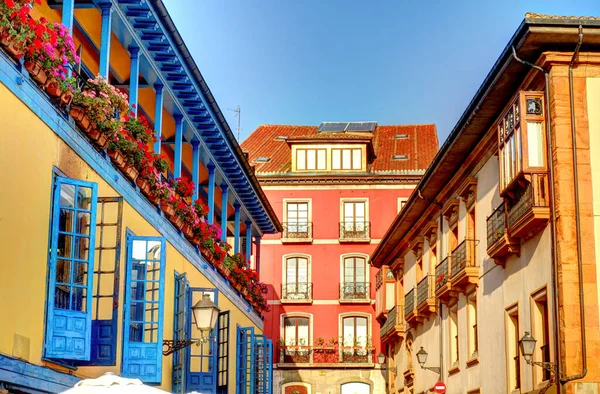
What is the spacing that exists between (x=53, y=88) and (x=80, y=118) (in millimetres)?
1147

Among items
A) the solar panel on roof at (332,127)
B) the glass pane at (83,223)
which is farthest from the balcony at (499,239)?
the solar panel on roof at (332,127)

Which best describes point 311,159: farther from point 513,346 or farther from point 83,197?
point 83,197

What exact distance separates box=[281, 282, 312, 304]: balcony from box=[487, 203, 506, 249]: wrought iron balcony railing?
93.5ft

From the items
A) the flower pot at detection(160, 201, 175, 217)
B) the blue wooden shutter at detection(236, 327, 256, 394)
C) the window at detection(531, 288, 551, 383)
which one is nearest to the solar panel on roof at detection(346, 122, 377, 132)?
the blue wooden shutter at detection(236, 327, 256, 394)

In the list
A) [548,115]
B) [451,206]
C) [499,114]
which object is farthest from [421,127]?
[548,115]

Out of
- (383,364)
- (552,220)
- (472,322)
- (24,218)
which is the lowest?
(383,364)

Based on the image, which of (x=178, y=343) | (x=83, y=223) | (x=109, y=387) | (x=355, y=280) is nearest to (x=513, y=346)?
(x=178, y=343)

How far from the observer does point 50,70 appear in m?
12.7

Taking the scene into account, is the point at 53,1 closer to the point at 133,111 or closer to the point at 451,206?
the point at 133,111

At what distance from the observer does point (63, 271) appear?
45.4 ft

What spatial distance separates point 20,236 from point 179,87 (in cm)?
889

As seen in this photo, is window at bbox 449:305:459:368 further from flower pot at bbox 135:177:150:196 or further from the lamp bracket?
flower pot at bbox 135:177:150:196

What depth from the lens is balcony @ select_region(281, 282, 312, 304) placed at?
50.7 metres

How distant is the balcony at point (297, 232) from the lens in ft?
169
